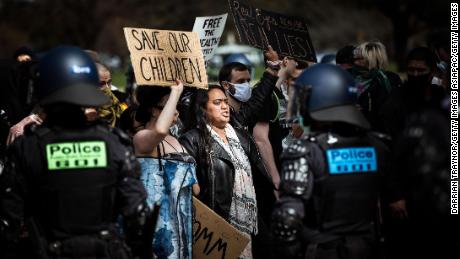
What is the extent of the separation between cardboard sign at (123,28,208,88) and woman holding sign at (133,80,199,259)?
0.16m

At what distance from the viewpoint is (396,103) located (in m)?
7.66

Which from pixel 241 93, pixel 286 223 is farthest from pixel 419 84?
pixel 286 223

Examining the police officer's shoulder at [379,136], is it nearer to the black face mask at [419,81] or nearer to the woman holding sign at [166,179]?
the woman holding sign at [166,179]

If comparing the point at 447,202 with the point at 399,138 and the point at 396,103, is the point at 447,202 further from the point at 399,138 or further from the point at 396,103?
the point at 396,103

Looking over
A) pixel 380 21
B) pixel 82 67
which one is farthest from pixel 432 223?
pixel 380 21

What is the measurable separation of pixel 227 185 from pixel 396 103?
1.59 metres

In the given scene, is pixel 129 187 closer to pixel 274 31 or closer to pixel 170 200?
pixel 170 200

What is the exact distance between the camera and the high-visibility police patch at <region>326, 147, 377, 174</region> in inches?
221

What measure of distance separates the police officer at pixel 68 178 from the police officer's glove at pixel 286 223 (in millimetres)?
807

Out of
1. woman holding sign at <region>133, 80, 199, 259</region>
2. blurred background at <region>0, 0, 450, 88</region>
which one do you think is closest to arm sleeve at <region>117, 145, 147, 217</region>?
woman holding sign at <region>133, 80, 199, 259</region>

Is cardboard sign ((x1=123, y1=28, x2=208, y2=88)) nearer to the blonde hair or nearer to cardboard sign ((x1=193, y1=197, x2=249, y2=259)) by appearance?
cardboard sign ((x1=193, y1=197, x2=249, y2=259))

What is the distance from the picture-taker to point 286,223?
547cm

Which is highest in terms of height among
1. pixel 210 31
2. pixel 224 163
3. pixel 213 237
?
pixel 210 31

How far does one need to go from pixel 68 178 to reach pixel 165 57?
216 cm
